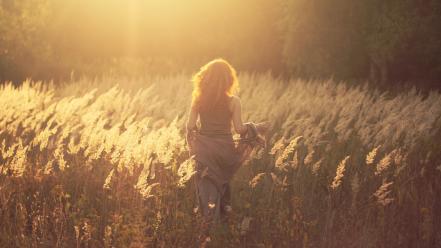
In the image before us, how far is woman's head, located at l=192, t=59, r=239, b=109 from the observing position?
220 inches

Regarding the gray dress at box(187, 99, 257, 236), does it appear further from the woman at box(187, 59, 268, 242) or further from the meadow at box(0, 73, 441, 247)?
the meadow at box(0, 73, 441, 247)

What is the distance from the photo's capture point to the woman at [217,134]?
18.4 ft

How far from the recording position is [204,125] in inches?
227

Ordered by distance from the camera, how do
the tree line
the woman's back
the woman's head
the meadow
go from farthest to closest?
the tree line, the woman's back, the woman's head, the meadow

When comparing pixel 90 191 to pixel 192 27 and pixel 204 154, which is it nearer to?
pixel 204 154

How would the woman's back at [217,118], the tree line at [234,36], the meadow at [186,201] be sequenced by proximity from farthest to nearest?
the tree line at [234,36], the woman's back at [217,118], the meadow at [186,201]

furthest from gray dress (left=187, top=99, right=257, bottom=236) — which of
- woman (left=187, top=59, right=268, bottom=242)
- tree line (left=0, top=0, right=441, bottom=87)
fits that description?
tree line (left=0, top=0, right=441, bottom=87)

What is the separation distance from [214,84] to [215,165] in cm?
77

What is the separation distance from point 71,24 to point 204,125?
2263 cm

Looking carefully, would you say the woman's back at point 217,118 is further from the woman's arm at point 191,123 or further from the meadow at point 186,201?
the meadow at point 186,201

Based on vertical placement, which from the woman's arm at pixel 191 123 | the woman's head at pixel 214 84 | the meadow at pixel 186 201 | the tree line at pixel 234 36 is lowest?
the meadow at pixel 186 201

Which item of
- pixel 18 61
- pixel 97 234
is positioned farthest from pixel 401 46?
pixel 18 61

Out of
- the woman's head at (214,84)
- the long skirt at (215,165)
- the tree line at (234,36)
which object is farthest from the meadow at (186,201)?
the tree line at (234,36)

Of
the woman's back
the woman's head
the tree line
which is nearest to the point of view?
the woman's head
